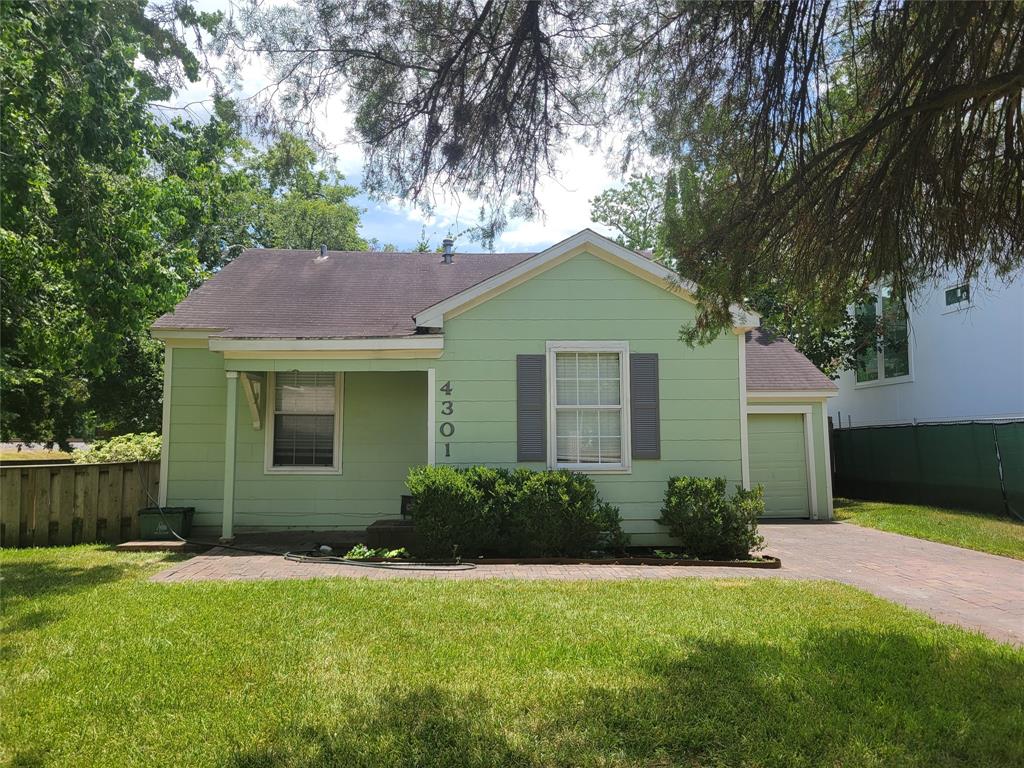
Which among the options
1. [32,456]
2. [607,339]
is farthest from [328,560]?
[32,456]

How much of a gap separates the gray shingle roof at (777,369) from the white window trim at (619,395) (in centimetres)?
423

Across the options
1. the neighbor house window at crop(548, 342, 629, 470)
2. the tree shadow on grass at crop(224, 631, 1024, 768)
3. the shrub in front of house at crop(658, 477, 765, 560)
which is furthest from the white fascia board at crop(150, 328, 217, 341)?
the tree shadow on grass at crop(224, 631, 1024, 768)

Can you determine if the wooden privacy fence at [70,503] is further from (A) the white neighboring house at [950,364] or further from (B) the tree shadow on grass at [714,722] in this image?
(A) the white neighboring house at [950,364]

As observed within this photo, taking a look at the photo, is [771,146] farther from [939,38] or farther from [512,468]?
[512,468]

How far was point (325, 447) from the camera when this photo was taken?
10.4 m

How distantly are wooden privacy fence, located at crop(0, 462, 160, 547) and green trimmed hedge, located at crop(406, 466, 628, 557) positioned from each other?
4.81 meters

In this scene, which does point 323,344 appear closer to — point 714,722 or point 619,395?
point 619,395

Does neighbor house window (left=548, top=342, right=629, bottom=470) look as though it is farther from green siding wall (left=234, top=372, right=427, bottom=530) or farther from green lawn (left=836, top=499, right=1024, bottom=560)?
green lawn (left=836, top=499, right=1024, bottom=560)

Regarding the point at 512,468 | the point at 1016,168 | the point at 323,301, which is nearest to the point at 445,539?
the point at 512,468

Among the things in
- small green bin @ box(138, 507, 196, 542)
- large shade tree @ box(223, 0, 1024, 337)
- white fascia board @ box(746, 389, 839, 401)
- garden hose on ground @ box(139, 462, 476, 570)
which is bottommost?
garden hose on ground @ box(139, 462, 476, 570)

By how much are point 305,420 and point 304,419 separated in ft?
0.07

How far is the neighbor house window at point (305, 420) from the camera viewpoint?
1033 cm

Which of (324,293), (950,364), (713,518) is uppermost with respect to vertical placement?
(324,293)

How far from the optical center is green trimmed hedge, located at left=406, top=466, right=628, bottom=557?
7.90 metres
